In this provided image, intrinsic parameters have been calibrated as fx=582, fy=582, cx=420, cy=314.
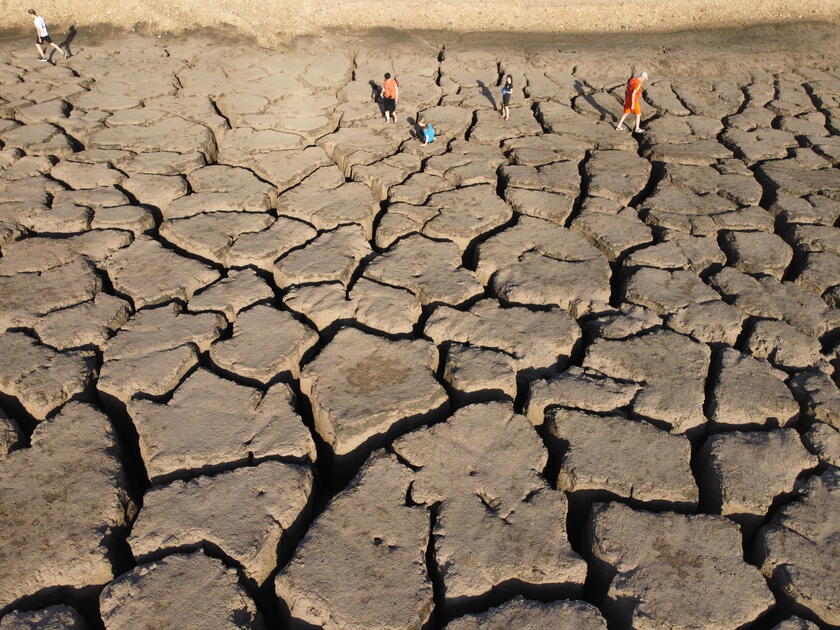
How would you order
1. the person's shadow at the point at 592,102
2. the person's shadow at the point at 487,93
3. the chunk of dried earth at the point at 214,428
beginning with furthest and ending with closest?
the person's shadow at the point at 487,93
the person's shadow at the point at 592,102
the chunk of dried earth at the point at 214,428

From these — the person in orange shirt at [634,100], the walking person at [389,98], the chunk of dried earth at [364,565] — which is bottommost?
the chunk of dried earth at [364,565]

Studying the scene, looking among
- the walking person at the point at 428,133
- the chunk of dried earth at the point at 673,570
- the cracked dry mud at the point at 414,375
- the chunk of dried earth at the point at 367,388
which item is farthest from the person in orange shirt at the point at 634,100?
the chunk of dried earth at the point at 673,570

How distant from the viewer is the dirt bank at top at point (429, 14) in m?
5.94

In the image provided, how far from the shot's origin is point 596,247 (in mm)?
2959

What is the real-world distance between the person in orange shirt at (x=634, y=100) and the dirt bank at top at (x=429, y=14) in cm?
242

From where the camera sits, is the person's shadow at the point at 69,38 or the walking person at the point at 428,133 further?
the person's shadow at the point at 69,38

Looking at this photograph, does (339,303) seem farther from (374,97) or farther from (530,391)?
(374,97)

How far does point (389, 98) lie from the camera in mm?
4133

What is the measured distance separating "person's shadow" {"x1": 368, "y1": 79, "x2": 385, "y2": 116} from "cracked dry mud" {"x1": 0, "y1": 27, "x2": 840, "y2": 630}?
25 cm

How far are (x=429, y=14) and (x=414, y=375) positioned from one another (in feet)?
16.9

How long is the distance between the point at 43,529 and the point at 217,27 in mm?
5598

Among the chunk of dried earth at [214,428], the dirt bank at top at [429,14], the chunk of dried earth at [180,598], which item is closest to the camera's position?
the chunk of dried earth at [180,598]

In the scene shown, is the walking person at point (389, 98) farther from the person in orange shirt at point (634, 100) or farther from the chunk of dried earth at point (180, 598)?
the chunk of dried earth at point (180, 598)

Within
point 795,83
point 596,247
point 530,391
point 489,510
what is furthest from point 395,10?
point 489,510
